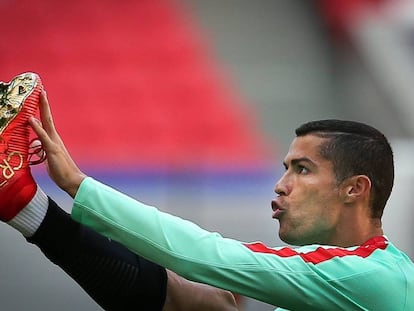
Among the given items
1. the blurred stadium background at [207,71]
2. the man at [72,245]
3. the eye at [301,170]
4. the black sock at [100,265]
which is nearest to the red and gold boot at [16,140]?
the man at [72,245]

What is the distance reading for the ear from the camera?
2.41 metres

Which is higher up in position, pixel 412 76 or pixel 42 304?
pixel 412 76

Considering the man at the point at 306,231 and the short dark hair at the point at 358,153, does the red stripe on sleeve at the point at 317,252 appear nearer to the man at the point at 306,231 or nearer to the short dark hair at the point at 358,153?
the man at the point at 306,231

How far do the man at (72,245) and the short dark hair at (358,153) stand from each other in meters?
0.51

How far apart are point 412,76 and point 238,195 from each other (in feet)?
8.01

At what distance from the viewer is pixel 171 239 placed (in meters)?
2.06

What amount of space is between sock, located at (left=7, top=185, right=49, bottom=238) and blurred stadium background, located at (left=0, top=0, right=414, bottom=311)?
4005 millimetres

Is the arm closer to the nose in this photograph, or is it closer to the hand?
the hand

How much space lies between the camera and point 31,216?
7.41 ft

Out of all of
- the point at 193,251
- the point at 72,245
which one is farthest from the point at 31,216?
the point at 193,251

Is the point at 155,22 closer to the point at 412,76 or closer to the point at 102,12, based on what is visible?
the point at 102,12

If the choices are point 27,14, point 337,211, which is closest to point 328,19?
point 27,14

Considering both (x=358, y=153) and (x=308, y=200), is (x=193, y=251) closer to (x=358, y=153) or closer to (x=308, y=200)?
(x=308, y=200)

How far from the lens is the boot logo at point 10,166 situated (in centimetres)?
211
